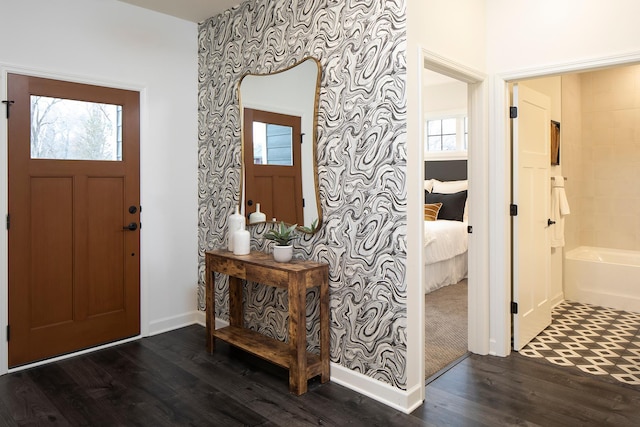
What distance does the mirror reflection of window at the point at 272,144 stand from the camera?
3.15 meters

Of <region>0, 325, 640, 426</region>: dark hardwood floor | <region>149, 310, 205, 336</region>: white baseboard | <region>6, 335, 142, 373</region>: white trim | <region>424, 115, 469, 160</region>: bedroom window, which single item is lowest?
<region>0, 325, 640, 426</region>: dark hardwood floor

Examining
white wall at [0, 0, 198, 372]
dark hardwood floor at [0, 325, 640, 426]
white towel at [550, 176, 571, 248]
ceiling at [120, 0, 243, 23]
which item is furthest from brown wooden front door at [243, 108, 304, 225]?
white towel at [550, 176, 571, 248]

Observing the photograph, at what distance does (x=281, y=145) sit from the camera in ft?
10.6

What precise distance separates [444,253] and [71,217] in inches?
151

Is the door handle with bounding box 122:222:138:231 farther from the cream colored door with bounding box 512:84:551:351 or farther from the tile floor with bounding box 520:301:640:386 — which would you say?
the tile floor with bounding box 520:301:640:386

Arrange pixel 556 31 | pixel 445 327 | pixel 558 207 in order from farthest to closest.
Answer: pixel 558 207
pixel 445 327
pixel 556 31

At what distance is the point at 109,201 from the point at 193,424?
75.7 inches

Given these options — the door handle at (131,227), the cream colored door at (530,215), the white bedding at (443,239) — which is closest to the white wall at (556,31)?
the cream colored door at (530,215)

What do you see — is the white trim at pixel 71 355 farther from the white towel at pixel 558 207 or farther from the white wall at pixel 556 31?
the white towel at pixel 558 207

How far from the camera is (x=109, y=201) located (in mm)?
3471

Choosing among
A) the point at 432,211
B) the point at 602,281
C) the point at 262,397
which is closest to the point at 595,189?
the point at 602,281

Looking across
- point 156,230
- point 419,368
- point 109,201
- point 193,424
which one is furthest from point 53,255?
point 419,368

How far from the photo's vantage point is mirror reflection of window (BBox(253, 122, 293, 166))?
3.15m

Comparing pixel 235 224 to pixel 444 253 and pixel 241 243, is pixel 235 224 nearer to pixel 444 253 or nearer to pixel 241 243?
pixel 241 243
